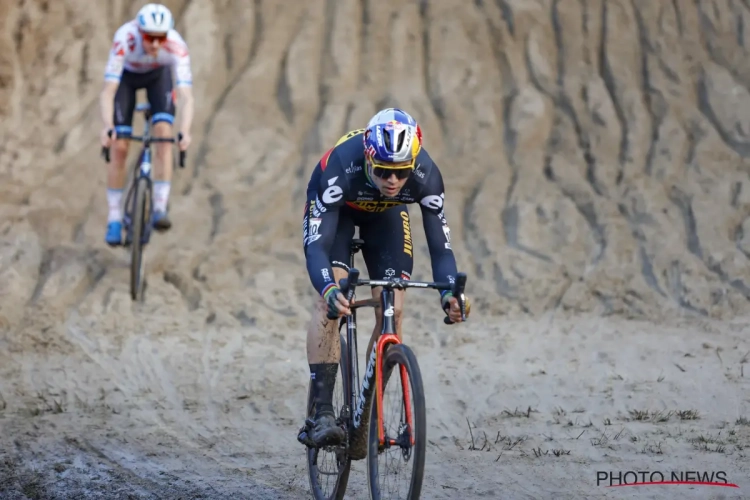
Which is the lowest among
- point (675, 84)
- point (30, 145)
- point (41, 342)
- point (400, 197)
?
point (41, 342)

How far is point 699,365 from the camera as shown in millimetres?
8320

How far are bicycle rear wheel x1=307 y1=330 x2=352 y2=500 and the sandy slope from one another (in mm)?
230

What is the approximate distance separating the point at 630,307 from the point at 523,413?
2.87 meters

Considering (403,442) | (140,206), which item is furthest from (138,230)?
(403,442)

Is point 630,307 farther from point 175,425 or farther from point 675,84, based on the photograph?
point 175,425

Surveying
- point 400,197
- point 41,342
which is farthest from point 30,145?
point 400,197

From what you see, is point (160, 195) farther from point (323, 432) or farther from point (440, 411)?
point (323, 432)

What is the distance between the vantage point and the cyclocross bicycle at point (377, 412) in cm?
455

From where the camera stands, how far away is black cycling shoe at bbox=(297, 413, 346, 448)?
17.0 feet

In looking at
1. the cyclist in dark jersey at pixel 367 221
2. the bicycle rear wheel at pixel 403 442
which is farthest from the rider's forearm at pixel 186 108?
the bicycle rear wheel at pixel 403 442

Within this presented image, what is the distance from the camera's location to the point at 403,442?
185 inches

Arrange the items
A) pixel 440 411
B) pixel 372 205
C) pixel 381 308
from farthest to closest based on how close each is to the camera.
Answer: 1. pixel 440 411
2. pixel 372 205
3. pixel 381 308

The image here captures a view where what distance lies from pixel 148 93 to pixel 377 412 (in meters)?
5.58

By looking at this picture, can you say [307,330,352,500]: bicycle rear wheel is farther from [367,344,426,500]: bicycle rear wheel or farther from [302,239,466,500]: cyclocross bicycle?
[367,344,426,500]: bicycle rear wheel
